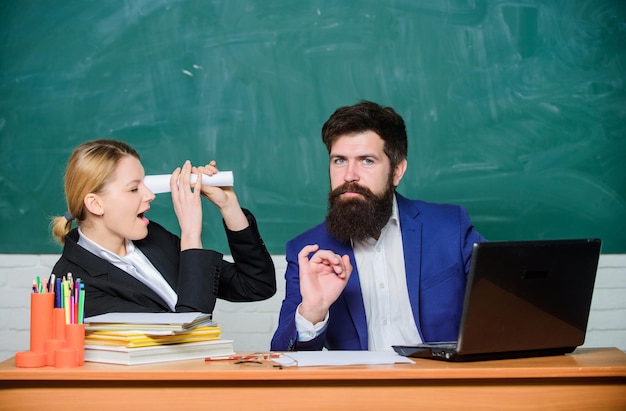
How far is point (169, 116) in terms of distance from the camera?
3.55 meters

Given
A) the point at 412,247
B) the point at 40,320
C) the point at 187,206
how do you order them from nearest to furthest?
1. the point at 40,320
2. the point at 187,206
3. the point at 412,247

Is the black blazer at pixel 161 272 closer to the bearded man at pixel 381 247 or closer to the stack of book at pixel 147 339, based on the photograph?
the bearded man at pixel 381 247

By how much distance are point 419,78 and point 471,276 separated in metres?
1.91

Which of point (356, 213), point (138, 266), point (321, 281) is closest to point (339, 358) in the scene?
point (321, 281)

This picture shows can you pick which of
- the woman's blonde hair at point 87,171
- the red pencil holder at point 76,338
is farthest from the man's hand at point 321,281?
the woman's blonde hair at point 87,171

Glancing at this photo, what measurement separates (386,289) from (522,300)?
2.73ft

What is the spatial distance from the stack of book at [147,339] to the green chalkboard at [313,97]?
5.25ft

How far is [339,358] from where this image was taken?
1.85 metres

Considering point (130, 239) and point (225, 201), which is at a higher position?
point (225, 201)

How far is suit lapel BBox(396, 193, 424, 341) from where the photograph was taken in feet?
8.27

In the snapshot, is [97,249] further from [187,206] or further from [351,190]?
[351,190]

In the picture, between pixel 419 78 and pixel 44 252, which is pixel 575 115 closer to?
pixel 419 78

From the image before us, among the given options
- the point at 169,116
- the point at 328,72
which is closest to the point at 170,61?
the point at 169,116

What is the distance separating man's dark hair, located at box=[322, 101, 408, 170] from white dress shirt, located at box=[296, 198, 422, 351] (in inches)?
8.0
